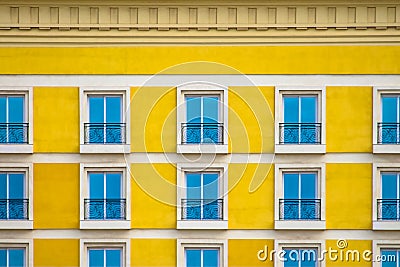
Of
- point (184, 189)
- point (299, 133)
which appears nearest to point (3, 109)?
point (184, 189)

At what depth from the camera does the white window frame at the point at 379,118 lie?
57.7 feet

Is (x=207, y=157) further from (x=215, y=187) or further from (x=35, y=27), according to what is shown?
(x=35, y=27)

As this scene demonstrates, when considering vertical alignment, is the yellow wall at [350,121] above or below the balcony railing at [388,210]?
above

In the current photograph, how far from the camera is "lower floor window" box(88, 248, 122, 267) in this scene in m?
17.9

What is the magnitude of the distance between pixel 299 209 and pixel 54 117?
491 cm

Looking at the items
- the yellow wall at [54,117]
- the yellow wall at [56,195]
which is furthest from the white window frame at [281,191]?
the yellow wall at [54,117]

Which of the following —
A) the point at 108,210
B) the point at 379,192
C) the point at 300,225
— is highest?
the point at 379,192

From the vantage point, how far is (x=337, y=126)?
17.7m

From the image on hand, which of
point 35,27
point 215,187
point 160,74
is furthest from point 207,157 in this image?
point 35,27

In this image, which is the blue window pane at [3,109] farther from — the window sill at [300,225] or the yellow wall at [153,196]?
the window sill at [300,225]

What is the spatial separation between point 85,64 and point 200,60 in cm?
216

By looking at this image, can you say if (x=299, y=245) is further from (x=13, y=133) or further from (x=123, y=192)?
(x=13, y=133)

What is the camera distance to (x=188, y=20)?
17.8 meters

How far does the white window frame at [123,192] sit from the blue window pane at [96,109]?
2.88 ft
